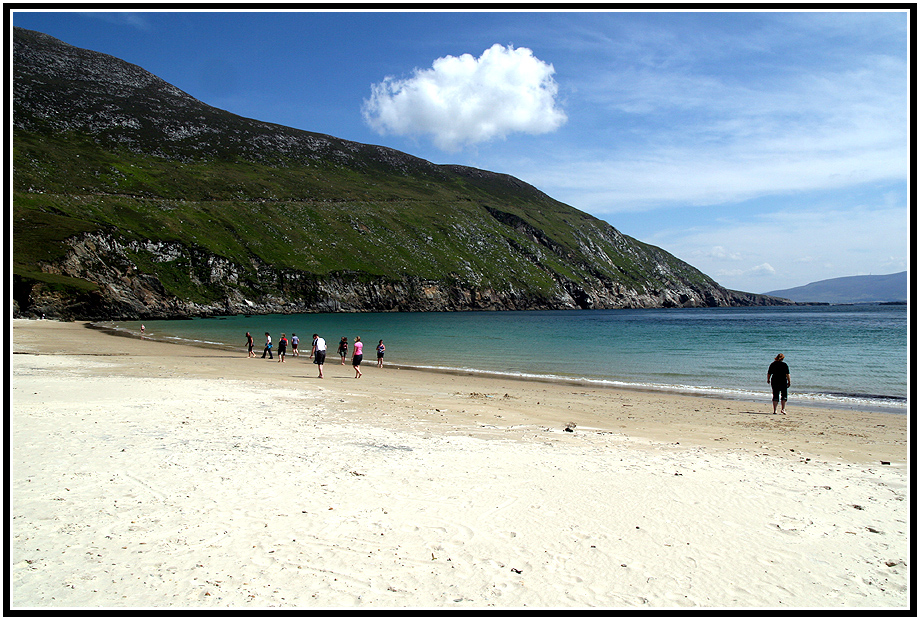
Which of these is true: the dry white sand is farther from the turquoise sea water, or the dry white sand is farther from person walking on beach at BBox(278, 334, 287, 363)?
person walking on beach at BBox(278, 334, 287, 363)

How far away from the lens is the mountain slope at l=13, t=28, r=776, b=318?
9175 cm

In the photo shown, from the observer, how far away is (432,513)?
277 inches

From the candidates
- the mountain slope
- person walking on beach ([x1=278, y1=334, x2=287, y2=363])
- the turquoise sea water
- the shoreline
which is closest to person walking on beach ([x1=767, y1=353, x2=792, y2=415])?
the shoreline

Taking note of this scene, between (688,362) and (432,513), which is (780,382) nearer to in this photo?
(432,513)

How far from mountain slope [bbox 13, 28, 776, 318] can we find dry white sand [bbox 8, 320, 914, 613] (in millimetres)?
78990

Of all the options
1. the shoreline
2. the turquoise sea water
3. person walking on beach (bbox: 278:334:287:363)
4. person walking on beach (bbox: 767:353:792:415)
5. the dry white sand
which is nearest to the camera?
the dry white sand

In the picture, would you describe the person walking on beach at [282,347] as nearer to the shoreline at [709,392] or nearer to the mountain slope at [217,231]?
the shoreline at [709,392]

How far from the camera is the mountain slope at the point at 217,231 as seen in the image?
301ft

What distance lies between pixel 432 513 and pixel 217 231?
129 meters

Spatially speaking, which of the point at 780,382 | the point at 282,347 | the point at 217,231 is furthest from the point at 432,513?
the point at 217,231

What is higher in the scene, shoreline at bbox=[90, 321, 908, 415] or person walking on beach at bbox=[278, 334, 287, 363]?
person walking on beach at bbox=[278, 334, 287, 363]

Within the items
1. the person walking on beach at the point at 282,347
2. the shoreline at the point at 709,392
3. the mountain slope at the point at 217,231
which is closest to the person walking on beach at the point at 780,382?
the shoreline at the point at 709,392

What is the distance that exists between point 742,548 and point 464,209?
190 metres

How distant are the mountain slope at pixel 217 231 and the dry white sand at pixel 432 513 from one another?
79.0m
